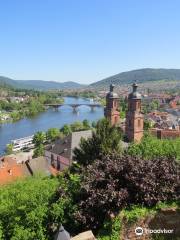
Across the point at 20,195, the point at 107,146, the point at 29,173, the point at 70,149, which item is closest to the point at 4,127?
the point at 70,149

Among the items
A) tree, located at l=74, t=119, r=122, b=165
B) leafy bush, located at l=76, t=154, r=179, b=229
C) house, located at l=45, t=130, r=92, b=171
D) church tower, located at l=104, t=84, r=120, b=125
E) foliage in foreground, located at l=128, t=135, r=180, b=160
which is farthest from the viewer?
church tower, located at l=104, t=84, r=120, b=125

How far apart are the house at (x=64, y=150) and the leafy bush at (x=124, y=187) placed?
2804 cm

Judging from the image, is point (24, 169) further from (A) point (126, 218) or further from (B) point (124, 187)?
(A) point (126, 218)

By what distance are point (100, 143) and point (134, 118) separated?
14.2m

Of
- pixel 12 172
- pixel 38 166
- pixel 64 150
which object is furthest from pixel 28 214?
pixel 64 150

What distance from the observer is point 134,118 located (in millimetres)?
40375

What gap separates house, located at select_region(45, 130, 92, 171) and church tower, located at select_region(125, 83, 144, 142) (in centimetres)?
466

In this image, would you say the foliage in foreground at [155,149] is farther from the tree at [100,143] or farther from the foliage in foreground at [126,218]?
the foliage in foreground at [126,218]

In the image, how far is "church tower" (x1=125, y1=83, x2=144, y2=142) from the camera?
39.6 metres

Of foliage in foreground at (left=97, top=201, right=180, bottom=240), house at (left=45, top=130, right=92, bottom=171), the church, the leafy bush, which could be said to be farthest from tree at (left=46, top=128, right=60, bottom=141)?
foliage in foreground at (left=97, top=201, right=180, bottom=240)

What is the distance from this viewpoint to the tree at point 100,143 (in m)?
26.5

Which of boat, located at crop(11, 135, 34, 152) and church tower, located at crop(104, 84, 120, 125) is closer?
church tower, located at crop(104, 84, 120, 125)

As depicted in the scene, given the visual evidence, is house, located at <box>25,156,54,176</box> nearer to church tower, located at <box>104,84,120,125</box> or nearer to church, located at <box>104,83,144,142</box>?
church, located at <box>104,83,144,142</box>

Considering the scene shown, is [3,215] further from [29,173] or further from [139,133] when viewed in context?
[139,133]
